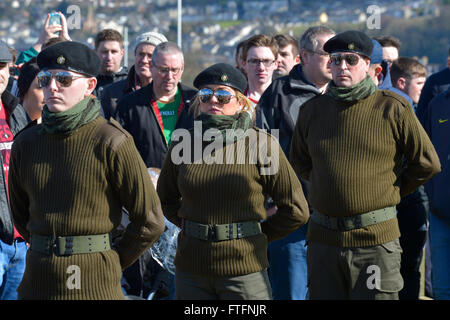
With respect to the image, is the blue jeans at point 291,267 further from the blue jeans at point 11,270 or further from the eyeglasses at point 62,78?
the eyeglasses at point 62,78

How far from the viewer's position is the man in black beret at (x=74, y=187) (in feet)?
11.8

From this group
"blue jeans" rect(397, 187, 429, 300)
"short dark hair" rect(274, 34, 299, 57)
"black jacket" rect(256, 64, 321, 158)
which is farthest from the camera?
"short dark hair" rect(274, 34, 299, 57)

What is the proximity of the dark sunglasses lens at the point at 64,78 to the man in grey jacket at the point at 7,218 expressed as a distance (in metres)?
1.33

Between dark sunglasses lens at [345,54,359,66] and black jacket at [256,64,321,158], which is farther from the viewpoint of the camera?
black jacket at [256,64,321,158]

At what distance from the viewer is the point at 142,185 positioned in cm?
369

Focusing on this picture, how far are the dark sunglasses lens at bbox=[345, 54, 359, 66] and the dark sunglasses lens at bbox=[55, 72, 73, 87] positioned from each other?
68.5 inches

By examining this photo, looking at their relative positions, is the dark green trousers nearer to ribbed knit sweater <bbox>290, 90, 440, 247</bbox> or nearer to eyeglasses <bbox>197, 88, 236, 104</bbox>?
ribbed knit sweater <bbox>290, 90, 440, 247</bbox>

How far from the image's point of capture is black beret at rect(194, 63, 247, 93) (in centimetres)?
423

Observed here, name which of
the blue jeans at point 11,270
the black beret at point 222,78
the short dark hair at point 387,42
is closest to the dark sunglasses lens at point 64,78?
the black beret at point 222,78

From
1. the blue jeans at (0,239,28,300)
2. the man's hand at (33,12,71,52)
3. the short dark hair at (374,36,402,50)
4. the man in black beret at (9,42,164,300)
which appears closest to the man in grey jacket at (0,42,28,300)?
the blue jeans at (0,239,28,300)
